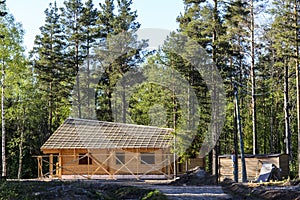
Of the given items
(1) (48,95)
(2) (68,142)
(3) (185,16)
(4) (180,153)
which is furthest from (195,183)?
(1) (48,95)

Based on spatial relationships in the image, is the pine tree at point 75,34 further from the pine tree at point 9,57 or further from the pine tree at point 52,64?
the pine tree at point 9,57

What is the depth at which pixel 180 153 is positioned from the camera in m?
26.9

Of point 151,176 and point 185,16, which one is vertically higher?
point 185,16

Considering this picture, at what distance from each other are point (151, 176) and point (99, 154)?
10.7 feet

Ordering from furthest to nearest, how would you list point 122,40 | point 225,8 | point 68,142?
point 122,40, point 68,142, point 225,8

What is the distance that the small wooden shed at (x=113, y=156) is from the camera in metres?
27.8

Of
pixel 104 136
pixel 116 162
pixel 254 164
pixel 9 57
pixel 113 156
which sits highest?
pixel 9 57

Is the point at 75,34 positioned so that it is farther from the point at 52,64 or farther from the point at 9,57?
the point at 9,57

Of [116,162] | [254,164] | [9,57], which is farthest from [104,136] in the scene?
[254,164]

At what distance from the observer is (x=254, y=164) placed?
23.8m

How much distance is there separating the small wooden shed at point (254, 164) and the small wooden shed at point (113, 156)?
155 inches

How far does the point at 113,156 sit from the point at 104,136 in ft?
5.08

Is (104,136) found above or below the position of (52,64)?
below

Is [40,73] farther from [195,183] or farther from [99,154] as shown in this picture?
[195,183]
